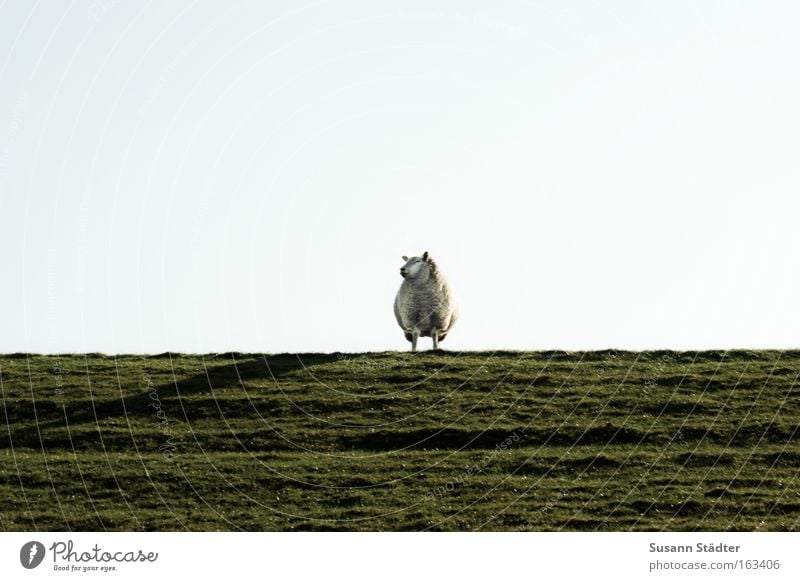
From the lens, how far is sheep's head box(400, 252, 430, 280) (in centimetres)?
3809

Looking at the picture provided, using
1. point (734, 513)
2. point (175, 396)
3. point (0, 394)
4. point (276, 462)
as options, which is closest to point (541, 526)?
point (734, 513)

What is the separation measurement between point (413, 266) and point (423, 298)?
1106 mm

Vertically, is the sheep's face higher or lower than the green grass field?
higher

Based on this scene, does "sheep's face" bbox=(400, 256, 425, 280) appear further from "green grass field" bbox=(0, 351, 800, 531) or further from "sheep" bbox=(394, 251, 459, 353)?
"green grass field" bbox=(0, 351, 800, 531)

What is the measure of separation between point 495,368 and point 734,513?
1131cm

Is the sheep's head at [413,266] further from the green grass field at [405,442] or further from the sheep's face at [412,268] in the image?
the green grass field at [405,442]

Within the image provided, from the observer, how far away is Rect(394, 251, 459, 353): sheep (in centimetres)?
3806

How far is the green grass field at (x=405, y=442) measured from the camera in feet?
90.9

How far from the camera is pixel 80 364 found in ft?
133

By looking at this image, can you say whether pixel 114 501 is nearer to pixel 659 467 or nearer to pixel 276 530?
pixel 276 530

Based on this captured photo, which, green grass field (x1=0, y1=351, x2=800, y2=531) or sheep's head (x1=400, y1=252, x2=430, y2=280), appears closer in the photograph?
green grass field (x1=0, y1=351, x2=800, y2=531)

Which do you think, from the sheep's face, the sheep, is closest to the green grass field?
the sheep

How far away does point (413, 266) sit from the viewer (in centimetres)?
3825

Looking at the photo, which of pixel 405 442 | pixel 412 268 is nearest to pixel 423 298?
pixel 412 268
